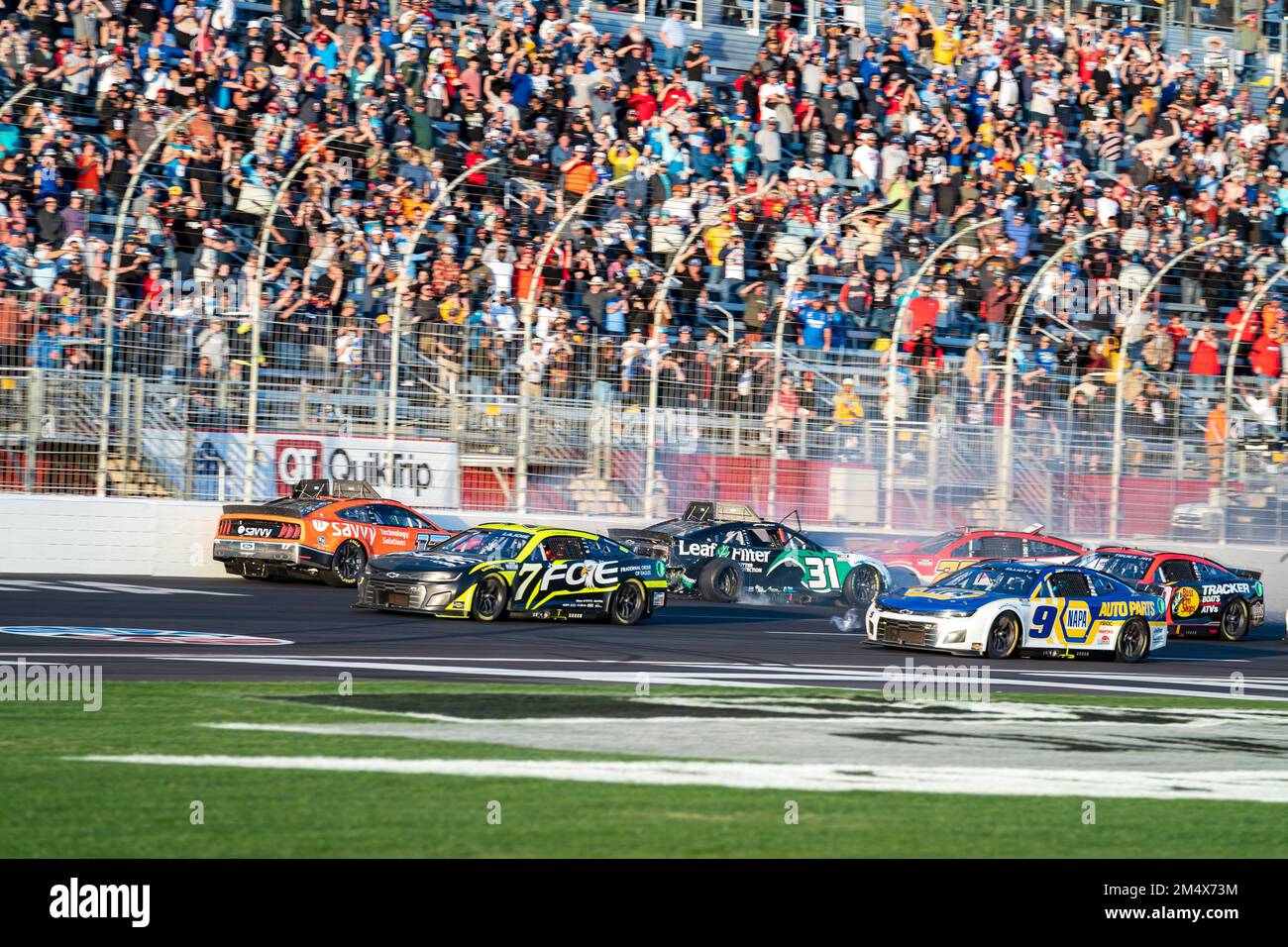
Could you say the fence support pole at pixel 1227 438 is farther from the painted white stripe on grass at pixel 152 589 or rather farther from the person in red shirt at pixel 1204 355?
the painted white stripe on grass at pixel 152 589

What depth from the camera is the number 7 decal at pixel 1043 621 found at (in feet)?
60.9

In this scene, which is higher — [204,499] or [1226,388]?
[1226,388]

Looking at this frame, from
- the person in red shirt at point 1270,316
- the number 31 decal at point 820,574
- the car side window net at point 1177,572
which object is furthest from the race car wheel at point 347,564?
the person in red shirt at point 1270,316

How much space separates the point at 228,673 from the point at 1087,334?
19111 mm

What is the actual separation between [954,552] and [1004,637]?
647 centimetres

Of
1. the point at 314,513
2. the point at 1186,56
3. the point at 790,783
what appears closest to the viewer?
the point at 790,783

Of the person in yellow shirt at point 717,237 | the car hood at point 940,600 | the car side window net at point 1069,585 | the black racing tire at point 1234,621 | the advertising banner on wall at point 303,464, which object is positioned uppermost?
the person in yellow shirt at point 717,237

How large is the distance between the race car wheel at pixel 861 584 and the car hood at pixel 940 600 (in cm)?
604

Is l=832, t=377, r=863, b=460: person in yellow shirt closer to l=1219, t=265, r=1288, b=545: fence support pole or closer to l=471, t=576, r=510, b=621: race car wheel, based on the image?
l=1219, t=265, r=1288, b=545: fence support pole

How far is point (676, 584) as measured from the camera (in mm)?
24156

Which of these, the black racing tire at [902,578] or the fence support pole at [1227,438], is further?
the fence support pole at [1227,438]
